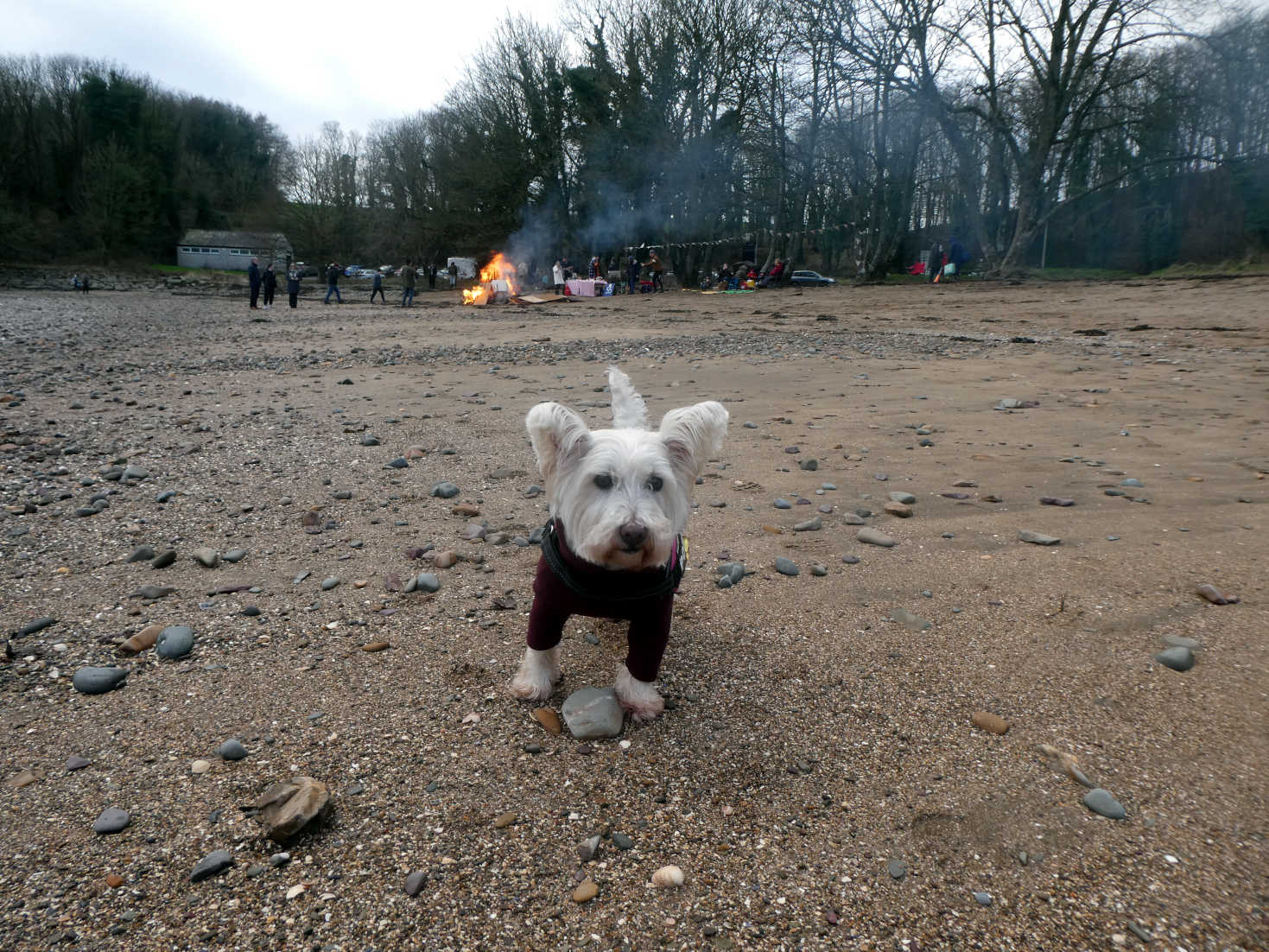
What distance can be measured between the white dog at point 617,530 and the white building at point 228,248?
97668mm

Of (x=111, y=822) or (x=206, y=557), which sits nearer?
(x=111, y=822)

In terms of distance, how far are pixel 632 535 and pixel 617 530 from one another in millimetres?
66

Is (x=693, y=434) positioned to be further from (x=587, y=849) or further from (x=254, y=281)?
(x=254, y=281)

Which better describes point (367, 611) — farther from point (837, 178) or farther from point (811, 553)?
point (837, 178)

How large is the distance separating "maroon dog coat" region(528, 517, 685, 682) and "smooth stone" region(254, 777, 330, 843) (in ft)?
3.42

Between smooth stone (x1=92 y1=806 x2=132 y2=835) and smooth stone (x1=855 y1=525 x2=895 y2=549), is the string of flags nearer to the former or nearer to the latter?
smooth stone (x1=855 y1=525 x2=895 y2=549)

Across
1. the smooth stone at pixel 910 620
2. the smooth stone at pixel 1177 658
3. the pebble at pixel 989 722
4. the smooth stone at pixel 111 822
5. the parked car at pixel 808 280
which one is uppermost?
the parked car at pixel 808 280

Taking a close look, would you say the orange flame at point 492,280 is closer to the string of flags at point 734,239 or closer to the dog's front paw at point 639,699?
the string of flags at point 734,239

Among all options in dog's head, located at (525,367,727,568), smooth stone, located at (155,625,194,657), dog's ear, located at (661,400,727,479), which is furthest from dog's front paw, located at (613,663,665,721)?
smooth stone, located at (155,625,194,657)

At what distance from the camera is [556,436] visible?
3.11m

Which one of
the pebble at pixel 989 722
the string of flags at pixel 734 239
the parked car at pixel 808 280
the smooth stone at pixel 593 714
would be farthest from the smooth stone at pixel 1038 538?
the string of flags at pixel 734 239

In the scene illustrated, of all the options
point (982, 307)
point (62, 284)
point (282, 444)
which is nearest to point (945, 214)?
point (982, 307)

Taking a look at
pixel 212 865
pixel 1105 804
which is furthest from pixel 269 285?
pixel 1105 804

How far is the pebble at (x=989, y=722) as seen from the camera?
307cm
